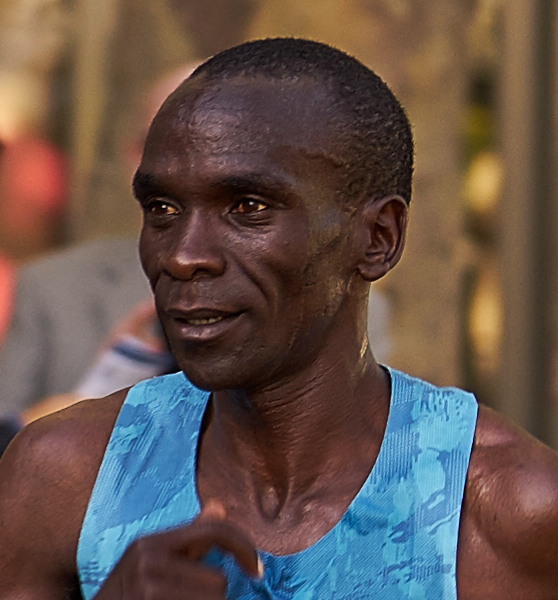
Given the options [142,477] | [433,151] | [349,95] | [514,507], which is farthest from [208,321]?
[433,151]

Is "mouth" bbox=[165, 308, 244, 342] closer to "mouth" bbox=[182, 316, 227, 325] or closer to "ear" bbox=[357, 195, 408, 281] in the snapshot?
"mouth" bbox=[182, 316, 227, 325]

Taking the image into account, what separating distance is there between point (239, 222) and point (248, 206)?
0.10 ft

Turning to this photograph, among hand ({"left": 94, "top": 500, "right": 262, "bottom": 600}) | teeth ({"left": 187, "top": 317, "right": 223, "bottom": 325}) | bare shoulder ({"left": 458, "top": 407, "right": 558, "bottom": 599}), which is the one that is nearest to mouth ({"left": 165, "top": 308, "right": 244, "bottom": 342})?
teeth ({"left": 187, "top": 317, "right": 223, "bottom": 325})

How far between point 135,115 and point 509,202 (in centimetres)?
154

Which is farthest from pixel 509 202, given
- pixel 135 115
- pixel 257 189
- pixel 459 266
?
pixel 257 189

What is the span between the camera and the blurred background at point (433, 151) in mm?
4555

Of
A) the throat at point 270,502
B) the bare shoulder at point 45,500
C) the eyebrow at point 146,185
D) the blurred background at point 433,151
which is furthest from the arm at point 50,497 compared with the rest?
the blurred background at point 433,151

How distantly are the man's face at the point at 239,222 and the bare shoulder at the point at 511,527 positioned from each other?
0.41m

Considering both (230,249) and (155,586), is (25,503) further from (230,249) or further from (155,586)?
(230,249)

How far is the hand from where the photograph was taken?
1.65 m

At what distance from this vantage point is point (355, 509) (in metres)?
1.94

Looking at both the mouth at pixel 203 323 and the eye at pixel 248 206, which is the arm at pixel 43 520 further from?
the eye at pixel 248 206

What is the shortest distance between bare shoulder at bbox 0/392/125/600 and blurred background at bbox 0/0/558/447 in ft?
8.26

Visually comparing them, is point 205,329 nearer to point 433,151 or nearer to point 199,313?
point 199,313
